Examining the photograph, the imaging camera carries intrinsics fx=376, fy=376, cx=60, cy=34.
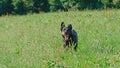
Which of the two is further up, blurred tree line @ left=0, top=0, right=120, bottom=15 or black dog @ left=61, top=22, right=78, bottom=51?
black dog @ left=61, top=22, right=78, bottom=51

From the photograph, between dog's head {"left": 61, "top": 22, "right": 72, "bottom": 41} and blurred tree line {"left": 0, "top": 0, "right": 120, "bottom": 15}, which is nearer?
dog's head {"left": 61, "top": 22, "right": 72, "bottom": 41}

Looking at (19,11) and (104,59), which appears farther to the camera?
(19,11)

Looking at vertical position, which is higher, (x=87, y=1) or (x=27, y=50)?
(x=27, y=50)

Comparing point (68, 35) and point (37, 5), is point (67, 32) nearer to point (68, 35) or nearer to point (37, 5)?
point (68, 35)

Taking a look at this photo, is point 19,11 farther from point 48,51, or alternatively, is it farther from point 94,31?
point 48,51

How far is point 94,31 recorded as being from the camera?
1606cm

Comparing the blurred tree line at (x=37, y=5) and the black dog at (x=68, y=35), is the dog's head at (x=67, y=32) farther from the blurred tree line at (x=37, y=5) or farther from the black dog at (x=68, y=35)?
the blurred tree line at (x=37, y=5)

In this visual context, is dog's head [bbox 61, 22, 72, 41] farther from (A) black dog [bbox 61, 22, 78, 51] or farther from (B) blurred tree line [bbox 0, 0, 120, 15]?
(B) blurred tree line [bbox 0, 0, 120, 15]

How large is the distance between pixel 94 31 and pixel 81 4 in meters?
34.7

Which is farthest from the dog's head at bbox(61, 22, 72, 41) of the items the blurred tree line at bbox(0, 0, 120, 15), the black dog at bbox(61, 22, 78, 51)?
the blurred tree line at bbox(0, 0, 120, 15)

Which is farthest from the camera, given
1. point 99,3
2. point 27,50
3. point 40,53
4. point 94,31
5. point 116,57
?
point 99,3

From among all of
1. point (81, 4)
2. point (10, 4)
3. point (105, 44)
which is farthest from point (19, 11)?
point (105, 44)

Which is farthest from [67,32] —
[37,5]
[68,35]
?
[37,5]

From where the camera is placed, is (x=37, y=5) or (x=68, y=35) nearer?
(x=68, y=35)
